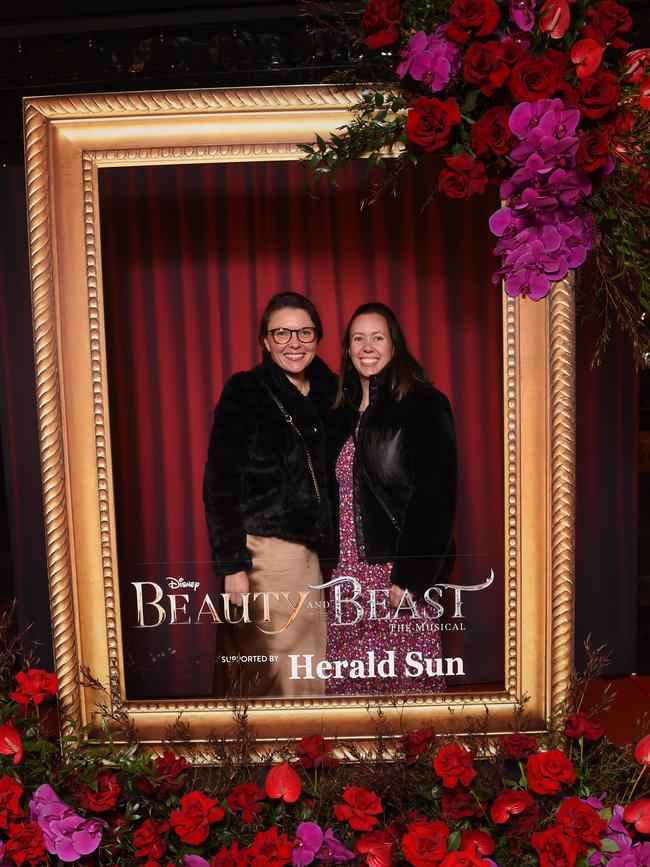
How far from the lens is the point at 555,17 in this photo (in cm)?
98

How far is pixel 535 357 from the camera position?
121cm

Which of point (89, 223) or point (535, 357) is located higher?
point (89, 223)

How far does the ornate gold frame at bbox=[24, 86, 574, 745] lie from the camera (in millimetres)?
1182

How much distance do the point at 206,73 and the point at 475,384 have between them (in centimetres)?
75

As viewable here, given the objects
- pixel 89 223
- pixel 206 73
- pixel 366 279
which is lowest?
pixel 366 279

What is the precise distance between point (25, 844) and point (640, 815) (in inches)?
34.3

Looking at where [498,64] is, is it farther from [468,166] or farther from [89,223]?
[89,223]

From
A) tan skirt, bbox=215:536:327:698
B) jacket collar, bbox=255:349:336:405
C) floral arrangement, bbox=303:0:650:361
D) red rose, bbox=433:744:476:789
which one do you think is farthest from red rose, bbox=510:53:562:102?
red rose, bbox=433:744:476:789

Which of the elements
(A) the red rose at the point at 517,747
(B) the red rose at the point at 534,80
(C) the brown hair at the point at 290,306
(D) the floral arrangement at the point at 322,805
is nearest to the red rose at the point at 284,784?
(D) the floral arrangement at the point at 322,805

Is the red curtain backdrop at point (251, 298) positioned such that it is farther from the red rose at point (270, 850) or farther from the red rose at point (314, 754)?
the red rose at point (270, 850)

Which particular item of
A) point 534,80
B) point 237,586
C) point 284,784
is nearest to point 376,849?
point 284,784

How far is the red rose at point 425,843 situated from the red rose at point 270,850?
160mm

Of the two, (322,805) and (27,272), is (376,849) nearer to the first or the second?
(322,805)

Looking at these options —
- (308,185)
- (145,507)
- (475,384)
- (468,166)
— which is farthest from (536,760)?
(308,185)
